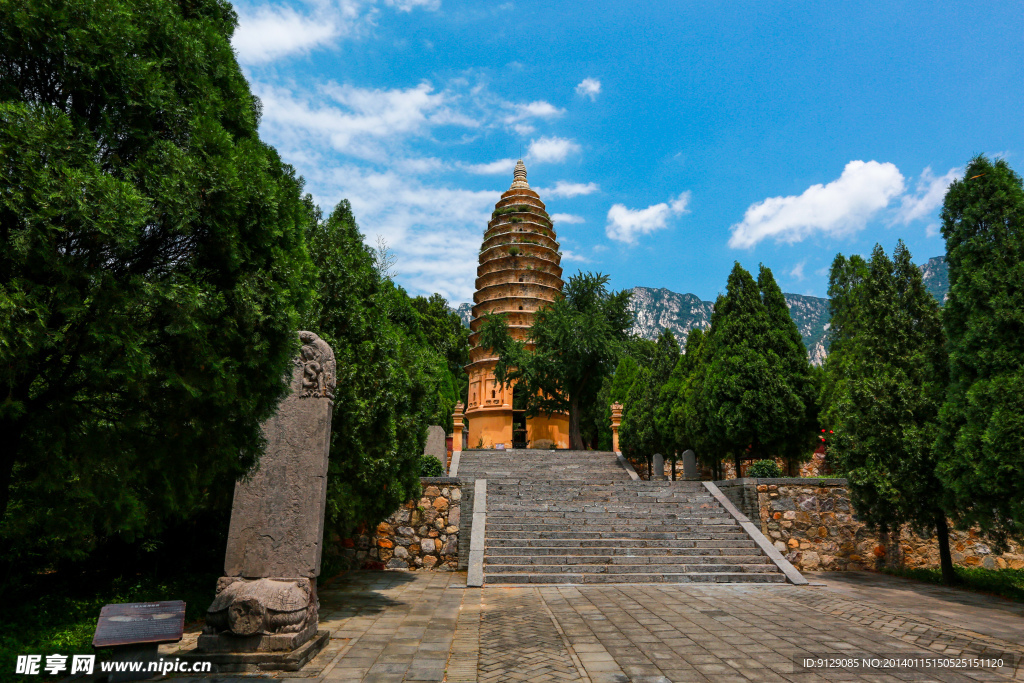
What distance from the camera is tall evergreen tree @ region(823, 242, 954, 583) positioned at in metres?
9.43

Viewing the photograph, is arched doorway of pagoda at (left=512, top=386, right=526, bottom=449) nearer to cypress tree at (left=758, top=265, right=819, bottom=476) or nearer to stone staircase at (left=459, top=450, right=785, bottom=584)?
stone staircase at (left=459, top=450, right=785, bottom=584)

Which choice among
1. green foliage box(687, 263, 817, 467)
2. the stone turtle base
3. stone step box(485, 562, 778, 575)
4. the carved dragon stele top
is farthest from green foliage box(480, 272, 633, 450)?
the stone turtle base

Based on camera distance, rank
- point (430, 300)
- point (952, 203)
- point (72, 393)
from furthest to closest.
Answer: point (430, 300)
point (952, 203)
point (72, 393)

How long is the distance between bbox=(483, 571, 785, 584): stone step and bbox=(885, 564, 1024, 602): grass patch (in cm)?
298

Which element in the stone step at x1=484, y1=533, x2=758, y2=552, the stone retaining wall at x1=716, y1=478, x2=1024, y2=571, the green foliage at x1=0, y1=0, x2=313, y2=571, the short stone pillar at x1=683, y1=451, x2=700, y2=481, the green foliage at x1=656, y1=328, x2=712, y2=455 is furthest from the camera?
the short stone pillar at x1=683, y1=451, x2=700, y2=481

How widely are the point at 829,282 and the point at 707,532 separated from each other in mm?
32127

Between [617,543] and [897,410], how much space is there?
220 inches

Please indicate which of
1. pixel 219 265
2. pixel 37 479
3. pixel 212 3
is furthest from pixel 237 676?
pixel 212 3

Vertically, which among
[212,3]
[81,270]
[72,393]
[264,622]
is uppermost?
[212,3]

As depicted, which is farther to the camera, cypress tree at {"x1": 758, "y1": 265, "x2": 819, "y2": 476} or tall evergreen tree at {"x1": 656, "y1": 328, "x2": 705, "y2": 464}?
tall evergreen tree at {"x1": 656, "y1": 328, "x2": 705, "y2": 464}

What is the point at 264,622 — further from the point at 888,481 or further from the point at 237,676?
the point at 888,481

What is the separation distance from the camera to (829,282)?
3775 cm

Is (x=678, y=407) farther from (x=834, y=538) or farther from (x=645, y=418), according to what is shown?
(x=834, y=538)

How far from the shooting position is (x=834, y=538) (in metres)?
11.9
